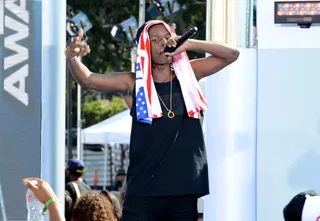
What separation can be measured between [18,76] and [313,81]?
1596 mm

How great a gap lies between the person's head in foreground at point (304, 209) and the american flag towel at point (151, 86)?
110 centimetres

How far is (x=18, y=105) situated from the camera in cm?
447

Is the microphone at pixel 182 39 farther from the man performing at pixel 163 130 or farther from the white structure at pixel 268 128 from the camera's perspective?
the white structure at pixel 268 128

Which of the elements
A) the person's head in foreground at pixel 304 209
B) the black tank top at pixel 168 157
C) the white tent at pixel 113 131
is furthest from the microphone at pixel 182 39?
the white tent at pixel 113 131

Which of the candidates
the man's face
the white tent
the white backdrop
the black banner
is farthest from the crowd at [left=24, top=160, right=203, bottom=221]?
the white tent

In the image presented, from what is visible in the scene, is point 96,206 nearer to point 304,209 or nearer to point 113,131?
point 304,209

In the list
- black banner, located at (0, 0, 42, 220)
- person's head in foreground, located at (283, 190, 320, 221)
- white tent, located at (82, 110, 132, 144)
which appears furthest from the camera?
white tent, located at (82, 110, 132, 144)

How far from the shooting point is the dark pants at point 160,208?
3781mm

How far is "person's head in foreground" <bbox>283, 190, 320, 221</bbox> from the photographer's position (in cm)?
271

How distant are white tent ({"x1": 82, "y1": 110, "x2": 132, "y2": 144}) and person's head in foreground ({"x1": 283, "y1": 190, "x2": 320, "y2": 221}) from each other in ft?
45.8

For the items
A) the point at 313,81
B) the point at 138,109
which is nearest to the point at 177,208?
the point at 138,109

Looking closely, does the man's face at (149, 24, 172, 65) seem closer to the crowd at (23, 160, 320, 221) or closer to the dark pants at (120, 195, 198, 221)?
the dark pants at (120, 195, 198, 221)

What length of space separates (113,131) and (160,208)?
13544mm

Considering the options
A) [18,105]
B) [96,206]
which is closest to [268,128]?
[96,206]
